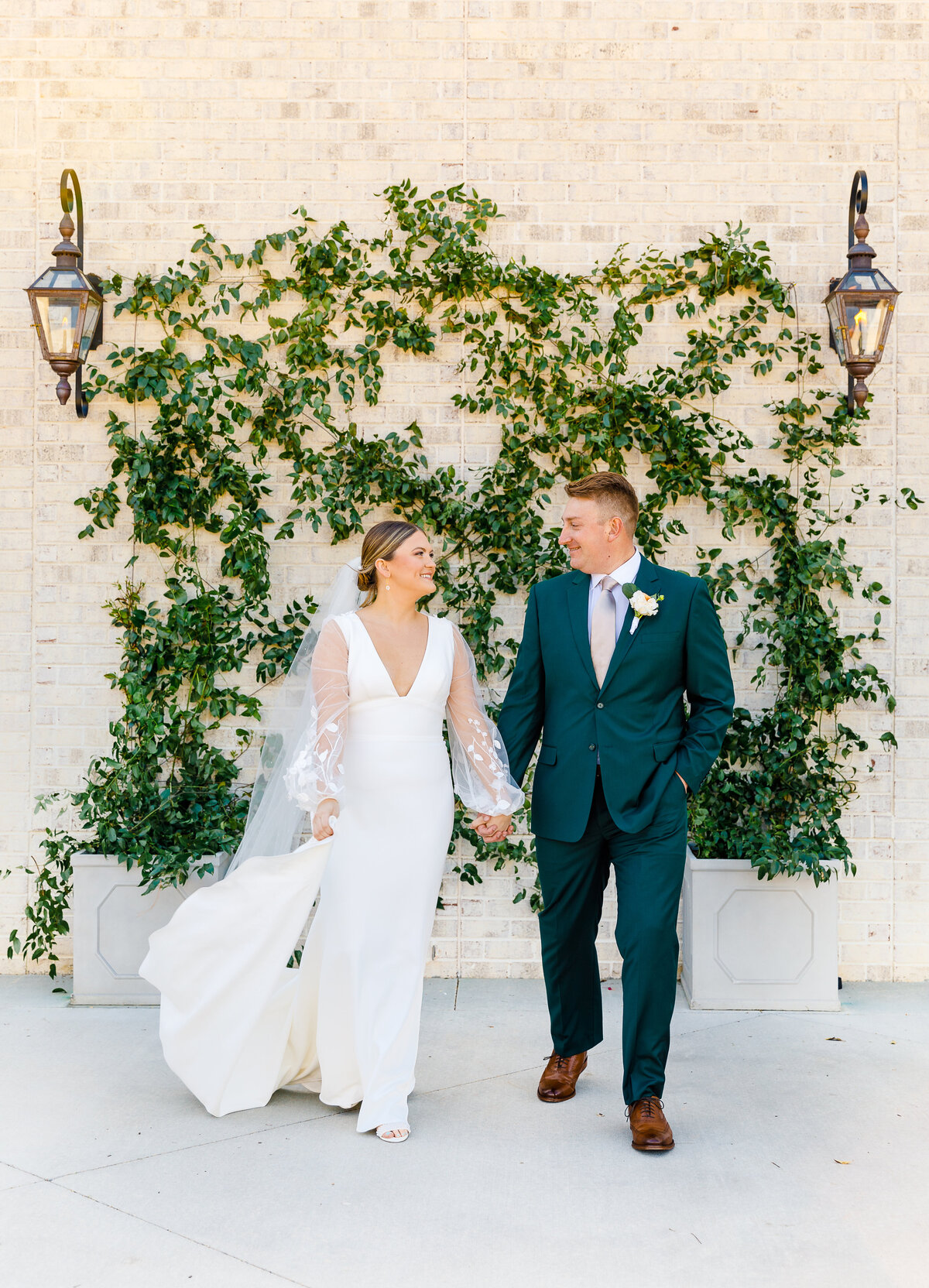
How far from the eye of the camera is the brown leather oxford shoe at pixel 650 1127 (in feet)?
9.61

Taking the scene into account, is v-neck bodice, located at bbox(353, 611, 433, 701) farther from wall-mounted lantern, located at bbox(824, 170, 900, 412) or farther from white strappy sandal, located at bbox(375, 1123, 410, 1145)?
wall-mounted lantern, located at bbox(824, 170, 900, 412)

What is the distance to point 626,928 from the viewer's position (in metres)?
3.06

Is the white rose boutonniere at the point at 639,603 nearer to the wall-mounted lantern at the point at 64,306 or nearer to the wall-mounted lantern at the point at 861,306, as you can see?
the wall-mounted lantern at the point at 861,306

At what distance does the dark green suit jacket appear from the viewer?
3.07 m

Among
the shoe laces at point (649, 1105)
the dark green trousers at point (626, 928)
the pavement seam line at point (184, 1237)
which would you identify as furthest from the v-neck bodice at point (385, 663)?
the pavement seam line at point (184, 1237)

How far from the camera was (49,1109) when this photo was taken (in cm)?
322

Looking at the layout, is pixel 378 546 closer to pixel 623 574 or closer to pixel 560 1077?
pixel 623 574

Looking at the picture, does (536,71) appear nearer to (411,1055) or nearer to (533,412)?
(533,412)

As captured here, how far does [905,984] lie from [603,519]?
2.50m

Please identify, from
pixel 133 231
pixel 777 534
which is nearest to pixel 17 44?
pixel 133 231

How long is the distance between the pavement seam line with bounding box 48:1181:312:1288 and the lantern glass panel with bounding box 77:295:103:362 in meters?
2.88

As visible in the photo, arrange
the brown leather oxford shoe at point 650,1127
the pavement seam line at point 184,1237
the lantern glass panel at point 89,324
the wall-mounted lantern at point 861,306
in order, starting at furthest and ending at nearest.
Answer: the lantern glass panel at point 89,324, the wall-mounted lantern at point 861,306, the brown leather oxford shoe at point 650,1127, the pavement seam line at point 184,1237

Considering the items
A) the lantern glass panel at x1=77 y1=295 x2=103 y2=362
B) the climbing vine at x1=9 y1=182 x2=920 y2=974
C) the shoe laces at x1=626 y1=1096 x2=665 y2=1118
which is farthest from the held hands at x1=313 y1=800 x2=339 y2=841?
the lantern glass panel at x1=77 y1=295 x2=103 y2=362

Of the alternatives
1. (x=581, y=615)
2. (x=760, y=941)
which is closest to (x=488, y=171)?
(x=581, y=615)
